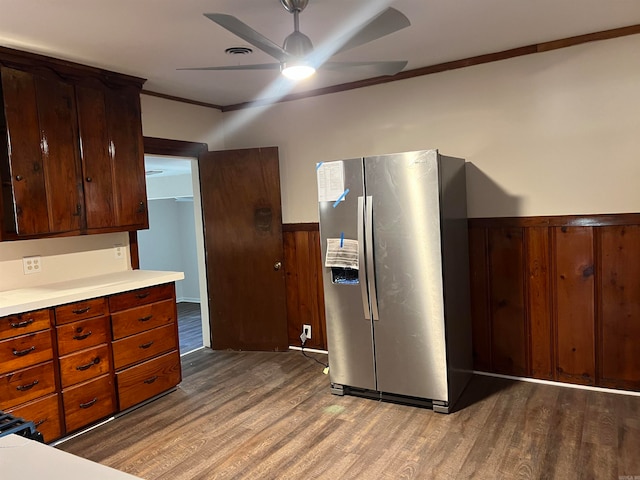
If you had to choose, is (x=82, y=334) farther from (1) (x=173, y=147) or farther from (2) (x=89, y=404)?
(1) (x=173, y=147)

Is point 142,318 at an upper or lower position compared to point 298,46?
lower

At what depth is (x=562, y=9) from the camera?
8.63 feet

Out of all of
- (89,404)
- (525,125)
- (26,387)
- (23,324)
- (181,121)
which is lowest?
(89,404)

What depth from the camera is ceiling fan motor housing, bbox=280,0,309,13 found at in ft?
7.25

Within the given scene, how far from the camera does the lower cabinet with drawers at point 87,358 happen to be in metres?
2.62

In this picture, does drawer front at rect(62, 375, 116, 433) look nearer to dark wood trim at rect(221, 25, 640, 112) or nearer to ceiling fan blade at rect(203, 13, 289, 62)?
ceiling fan blade at rect(203, 13, 289, 62)

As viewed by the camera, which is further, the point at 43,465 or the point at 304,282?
the point at 304,282

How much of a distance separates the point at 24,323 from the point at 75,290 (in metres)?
0.38

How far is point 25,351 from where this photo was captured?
104 inches

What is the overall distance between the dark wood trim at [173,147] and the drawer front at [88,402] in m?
1.97

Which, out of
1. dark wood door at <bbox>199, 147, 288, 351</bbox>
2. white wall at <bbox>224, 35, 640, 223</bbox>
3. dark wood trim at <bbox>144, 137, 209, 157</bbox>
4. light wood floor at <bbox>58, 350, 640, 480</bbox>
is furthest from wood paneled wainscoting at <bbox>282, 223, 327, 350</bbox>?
dark wood trim at <bbox>144, 137, 209, 157</bbox>

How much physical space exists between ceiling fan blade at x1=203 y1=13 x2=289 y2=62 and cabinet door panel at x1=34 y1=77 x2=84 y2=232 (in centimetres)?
173

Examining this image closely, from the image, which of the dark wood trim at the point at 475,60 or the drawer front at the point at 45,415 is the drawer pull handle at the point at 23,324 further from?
the dark wood trim at the point at 475,60

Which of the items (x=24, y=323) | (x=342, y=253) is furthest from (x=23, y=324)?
(x=342, y=253)
